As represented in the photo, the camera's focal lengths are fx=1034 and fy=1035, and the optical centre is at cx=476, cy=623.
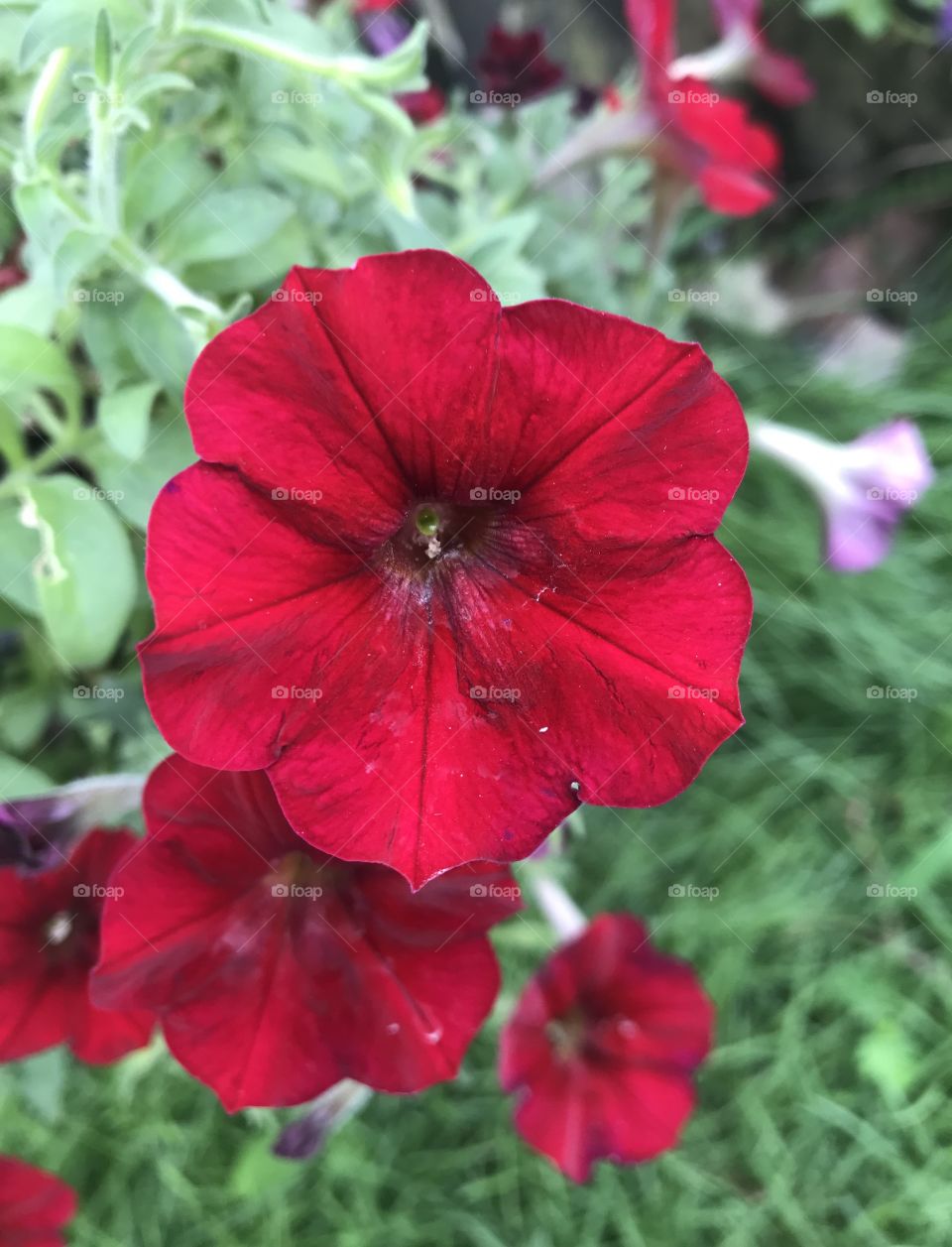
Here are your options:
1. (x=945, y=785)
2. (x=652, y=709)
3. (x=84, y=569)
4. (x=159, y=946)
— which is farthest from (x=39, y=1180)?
(x=945, y=785)

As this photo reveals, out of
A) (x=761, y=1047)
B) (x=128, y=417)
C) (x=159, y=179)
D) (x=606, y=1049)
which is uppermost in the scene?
(x=159, y=179)

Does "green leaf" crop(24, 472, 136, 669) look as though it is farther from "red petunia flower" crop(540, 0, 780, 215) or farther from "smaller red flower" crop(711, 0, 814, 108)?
"smaller red flower" crop(711, 0, 814, 108)

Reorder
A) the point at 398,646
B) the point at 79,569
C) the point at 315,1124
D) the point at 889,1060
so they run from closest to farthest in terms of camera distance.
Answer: the point at 398,646
the point at 79,569
the point at 315,1124
the point at 889,1060

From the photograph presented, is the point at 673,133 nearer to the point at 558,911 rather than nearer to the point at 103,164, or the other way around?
the point at 103,164

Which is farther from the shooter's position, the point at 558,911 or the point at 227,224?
the point at 558,911

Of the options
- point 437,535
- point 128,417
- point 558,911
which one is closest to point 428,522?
point 437,535

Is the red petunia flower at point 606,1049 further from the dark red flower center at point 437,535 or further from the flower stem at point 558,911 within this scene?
the dark red flower center at point 437,535
